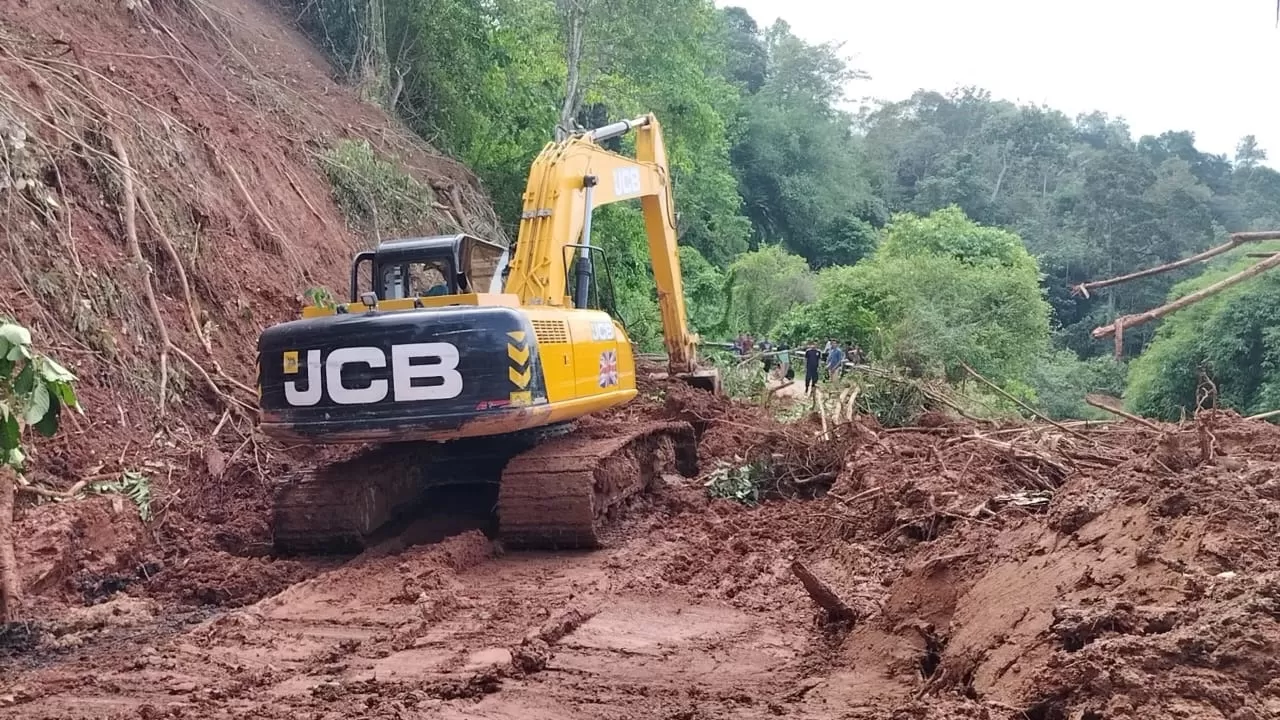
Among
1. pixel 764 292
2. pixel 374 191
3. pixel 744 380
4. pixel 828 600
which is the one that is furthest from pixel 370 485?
pixel 764 292

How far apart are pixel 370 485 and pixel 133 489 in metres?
1.55

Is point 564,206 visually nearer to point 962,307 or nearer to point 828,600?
point 828,600

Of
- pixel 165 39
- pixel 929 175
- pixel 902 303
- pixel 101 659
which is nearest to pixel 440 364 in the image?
pixel 101 659

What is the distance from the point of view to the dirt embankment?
6.60m

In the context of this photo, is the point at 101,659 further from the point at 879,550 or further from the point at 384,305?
the point at 879,550

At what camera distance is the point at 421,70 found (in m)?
18.5

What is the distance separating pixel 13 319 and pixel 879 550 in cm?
586

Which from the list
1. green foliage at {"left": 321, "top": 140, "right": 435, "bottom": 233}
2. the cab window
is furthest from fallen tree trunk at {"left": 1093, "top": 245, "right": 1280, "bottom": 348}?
green foliage at {"left": 321, "top": 140, "right": 435, "bottom": 233}

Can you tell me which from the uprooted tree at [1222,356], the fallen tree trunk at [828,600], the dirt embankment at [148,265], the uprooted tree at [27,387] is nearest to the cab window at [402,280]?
the dirt embankment at [148,265]

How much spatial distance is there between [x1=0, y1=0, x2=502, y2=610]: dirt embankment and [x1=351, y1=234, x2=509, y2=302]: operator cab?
70.4 inches

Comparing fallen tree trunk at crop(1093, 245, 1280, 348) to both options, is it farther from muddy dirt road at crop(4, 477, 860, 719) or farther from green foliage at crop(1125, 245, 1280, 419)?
green foliage at crop(1125, 245, 1280, 419)

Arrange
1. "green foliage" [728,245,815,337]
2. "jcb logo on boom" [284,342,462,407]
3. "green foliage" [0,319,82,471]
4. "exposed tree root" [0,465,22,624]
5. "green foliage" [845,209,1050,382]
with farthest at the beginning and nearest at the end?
1. "green foliage" [728,245,815,337]
2. "green foliage" [845,209,1050,382]
3. "jcb logo on boom" [284,342,462,407]
4. "exposed tree root" [0,465,22,624]
5. "green foliage" [0,319,82,471]

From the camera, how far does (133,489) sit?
6918 millimetres

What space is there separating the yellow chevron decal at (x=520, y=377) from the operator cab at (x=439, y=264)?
113 cm
